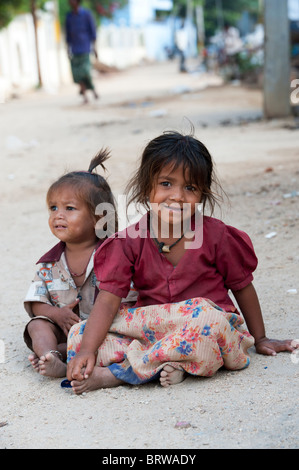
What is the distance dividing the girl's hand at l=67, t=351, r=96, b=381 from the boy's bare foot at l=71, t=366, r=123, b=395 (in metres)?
0.02

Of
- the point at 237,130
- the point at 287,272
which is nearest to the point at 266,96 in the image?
the point at 237,130

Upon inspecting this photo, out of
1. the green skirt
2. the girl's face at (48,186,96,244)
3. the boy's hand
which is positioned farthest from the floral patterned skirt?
the green skirt

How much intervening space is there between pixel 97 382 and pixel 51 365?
21 centimetres

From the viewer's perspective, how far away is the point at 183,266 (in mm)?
2547

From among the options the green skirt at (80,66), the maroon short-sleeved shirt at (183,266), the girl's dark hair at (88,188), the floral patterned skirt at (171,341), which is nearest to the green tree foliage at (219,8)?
the green skirt at (80,66)

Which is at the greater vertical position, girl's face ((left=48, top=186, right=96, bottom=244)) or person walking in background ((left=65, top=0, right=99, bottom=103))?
person walking in background ((left=65, top=0, right=99, bottom=103))

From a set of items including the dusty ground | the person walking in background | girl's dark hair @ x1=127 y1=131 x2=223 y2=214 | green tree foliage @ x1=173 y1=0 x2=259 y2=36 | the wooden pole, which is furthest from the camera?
green tree foliage @ x1=173 y1=0 x2=259 y2=36

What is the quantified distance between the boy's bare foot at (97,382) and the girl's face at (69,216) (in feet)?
2.11

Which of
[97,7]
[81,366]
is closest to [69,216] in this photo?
[81,366]

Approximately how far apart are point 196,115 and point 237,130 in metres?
2.04

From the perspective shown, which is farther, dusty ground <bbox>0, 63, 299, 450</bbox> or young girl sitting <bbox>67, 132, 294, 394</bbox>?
young girl sitting <bbox>67, 132, 294, 394</bbox>

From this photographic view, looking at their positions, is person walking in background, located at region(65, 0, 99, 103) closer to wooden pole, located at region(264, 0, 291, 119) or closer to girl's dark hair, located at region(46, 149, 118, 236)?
wooden pole, located at region(264, 0, 291, 119)

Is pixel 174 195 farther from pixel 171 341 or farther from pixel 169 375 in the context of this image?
pixel 169 375

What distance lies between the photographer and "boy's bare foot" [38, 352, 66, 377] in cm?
255
